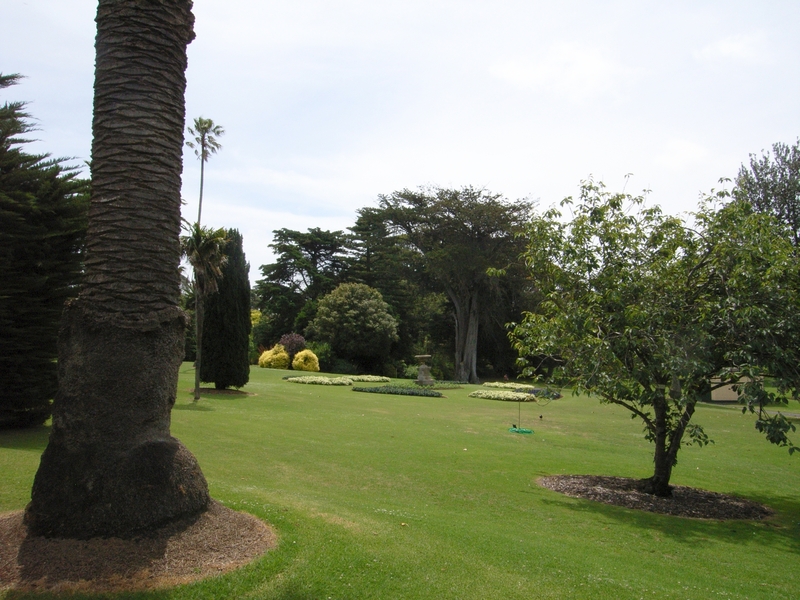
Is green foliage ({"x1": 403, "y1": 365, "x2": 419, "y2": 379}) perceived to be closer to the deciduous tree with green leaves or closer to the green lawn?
the green lawn

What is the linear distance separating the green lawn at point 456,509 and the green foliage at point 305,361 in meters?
20.9

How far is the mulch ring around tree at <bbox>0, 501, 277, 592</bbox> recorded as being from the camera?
4125mm

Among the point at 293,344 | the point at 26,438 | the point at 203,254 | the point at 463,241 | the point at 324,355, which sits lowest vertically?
the point at 26,438

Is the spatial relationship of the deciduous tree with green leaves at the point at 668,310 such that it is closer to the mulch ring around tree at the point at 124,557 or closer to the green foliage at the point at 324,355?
the mulch ring around tree at the point at 124,557

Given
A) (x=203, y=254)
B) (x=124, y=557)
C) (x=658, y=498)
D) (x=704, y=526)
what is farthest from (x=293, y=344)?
(x=124, y=557)

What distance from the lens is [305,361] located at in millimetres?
41156

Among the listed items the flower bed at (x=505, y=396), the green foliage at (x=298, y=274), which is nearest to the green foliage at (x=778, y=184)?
the flower bed at (x=505, y=396)

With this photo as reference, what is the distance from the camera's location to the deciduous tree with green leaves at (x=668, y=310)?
895cm

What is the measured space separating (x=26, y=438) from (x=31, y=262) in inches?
124

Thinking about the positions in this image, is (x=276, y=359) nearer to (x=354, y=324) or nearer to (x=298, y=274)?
(x=354, y=324)

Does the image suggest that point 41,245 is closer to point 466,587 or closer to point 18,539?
point 18,539

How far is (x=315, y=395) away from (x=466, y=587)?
21057 mm

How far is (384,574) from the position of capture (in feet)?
16.3

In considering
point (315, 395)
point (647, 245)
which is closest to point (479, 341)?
point (315, 395)
